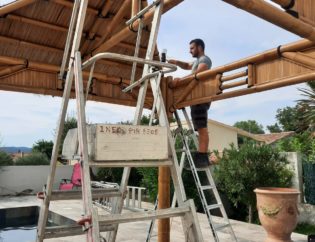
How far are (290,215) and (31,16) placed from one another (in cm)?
482

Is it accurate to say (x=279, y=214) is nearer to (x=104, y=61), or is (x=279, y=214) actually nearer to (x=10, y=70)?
(x=104, y=61)

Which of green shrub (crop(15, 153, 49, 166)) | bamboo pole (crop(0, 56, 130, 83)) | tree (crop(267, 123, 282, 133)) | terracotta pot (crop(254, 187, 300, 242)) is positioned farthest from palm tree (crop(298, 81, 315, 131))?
tree (crop(267, 123, 282, 133))

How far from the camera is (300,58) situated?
293 centimetres

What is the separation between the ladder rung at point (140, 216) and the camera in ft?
5.74

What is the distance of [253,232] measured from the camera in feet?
20.5

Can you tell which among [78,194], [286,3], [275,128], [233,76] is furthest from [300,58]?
[275,128]

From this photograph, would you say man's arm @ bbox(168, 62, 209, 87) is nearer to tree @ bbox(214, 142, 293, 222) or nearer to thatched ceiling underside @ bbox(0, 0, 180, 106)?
thatched ceiling underside @ bbox(0, 0, 180, 106)

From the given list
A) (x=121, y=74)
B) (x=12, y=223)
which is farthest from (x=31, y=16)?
(x=12, y=223)

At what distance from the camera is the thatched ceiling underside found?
4129 mm

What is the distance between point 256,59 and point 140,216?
2.14 metres

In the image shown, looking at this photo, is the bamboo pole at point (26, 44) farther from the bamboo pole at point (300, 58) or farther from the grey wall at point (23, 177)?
the grey wall at point (23, 177)

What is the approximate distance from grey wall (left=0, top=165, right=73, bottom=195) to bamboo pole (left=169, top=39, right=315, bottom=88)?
439 inches

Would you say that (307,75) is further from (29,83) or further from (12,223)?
(12,223)

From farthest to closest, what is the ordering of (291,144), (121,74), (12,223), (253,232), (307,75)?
(291,144)
(12,223)
(253,232)
(121,74)
(307,75)
